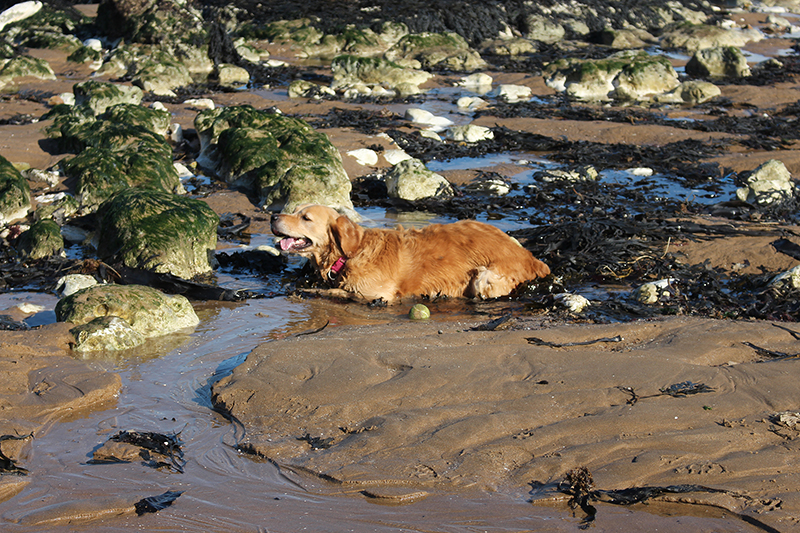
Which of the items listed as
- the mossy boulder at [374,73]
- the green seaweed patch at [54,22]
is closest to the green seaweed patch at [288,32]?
the green seaweed patch at [54,22]

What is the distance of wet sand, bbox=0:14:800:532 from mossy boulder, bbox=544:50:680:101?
14.0 meters

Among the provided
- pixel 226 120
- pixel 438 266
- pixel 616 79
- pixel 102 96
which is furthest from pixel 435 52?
pixel 438 266

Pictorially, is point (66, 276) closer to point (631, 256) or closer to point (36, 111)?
point (631, 256)

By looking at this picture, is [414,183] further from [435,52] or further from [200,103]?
[435,52]

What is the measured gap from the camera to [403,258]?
294 inches

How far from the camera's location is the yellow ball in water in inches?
267

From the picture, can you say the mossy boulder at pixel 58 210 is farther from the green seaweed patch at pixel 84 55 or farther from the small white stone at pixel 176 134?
the green seaweed patch at pixel 84 55

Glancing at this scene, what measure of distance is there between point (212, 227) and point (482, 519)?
5.61 m

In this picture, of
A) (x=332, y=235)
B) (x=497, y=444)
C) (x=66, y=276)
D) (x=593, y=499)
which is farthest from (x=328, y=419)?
(x=66, y=276)

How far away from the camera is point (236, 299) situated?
708 centimetres

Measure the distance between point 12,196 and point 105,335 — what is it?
14.9 feet

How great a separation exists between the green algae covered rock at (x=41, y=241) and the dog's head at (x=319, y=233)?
2.45 m

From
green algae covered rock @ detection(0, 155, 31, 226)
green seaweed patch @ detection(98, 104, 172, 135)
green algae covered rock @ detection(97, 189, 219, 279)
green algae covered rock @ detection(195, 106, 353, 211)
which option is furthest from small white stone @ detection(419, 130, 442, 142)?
green algae covered rock @ detection(0, 155, 31, 226)

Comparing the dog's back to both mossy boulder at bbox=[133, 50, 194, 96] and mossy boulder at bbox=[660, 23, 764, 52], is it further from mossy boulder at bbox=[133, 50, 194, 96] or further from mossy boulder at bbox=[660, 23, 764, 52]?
mossy boulder at bbox=[660, 23, 764, 52]
